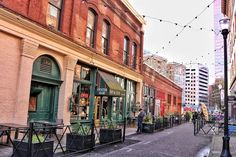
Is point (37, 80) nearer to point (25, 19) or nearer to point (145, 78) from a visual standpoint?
point (25, 19)

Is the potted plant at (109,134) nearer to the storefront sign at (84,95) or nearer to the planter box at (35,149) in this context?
the planter box at (35,149)

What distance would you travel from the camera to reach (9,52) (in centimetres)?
1093

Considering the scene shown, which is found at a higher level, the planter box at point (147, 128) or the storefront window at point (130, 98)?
the storefront window at point (130, 98)

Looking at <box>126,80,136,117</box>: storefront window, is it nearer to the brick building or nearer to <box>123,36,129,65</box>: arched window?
the brick building

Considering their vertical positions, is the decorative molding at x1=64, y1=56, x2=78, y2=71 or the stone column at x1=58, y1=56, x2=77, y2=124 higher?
the decorative molding at x1=64, y1=56, x2=78, y2=71

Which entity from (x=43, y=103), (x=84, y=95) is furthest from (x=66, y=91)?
(x=84, y=95)

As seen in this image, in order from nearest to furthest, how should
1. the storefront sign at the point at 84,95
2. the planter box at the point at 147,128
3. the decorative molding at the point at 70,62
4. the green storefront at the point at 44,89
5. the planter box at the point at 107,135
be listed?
the planter box at the point at 107,135 → the green storefront at the point at 44,89 → the decorative molding at the point at 70,62 → the storefront sign at the point at 84,95 → the planter box at the point at 147,128

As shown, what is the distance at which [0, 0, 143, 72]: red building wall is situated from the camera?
11945 mm

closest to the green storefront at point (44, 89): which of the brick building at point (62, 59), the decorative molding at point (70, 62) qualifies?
the brick building at point (62, 59)

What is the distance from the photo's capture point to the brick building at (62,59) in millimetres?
11070

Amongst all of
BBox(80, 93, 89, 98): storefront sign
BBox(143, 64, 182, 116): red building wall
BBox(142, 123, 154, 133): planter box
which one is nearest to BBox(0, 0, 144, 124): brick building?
BBox(80, 93, 89, 98): storefront sign

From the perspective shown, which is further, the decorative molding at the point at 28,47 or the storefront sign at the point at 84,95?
the storefront sign at the point at 84,95

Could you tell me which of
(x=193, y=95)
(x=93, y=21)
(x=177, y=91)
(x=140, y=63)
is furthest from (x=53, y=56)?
(x=193, y=95)

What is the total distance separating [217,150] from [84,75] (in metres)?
8.81
